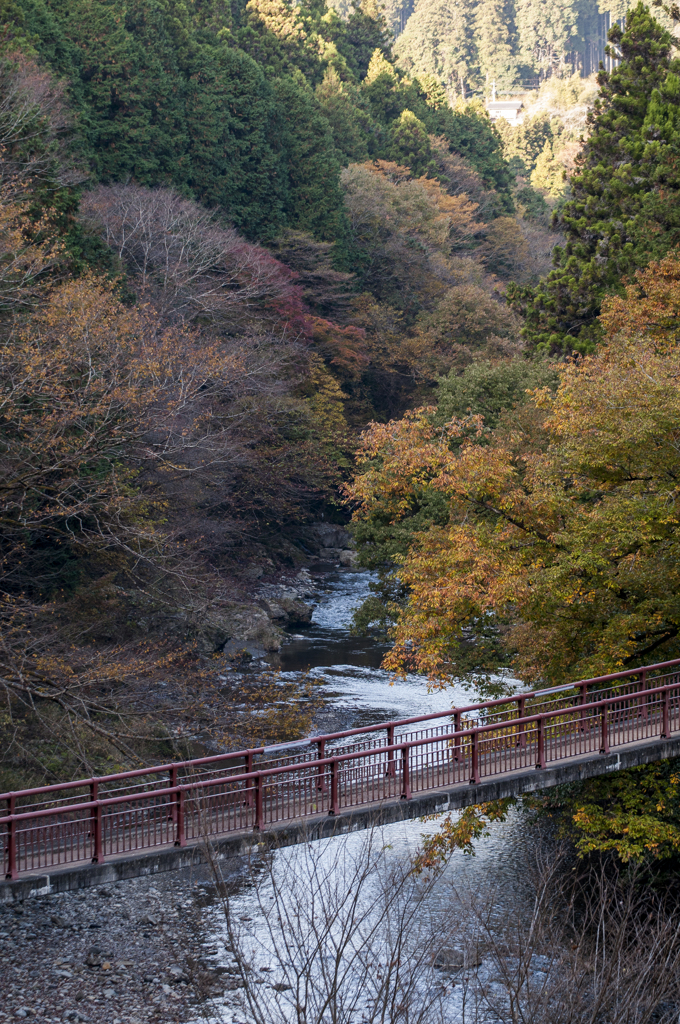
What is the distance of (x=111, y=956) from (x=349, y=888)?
714cm

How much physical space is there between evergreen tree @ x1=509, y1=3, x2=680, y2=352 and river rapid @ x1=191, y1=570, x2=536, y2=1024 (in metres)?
11.5

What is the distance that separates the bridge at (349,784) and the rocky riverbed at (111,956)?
71.3 inches

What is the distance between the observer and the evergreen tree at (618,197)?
85.8 ft

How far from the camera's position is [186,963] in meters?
14.8

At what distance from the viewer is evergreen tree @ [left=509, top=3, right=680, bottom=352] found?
2616 centimetres

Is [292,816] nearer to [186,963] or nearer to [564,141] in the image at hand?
[186,963]

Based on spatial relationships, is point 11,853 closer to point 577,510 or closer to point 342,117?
point 577,510

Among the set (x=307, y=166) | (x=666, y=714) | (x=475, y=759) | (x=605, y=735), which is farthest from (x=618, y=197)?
(x=307, y=166)

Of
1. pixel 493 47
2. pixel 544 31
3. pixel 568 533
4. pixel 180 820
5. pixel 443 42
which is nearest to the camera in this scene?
pixel 180 820

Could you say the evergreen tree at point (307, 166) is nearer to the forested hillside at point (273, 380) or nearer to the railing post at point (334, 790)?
the forested hillside at point (273, 380)

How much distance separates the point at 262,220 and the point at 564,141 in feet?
208

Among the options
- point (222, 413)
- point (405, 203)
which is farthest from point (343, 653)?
→ point (405, 203)

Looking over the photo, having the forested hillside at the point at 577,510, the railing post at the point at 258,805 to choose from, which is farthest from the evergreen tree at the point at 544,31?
the railing post at the point at 258,805

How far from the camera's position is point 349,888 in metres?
9.62
